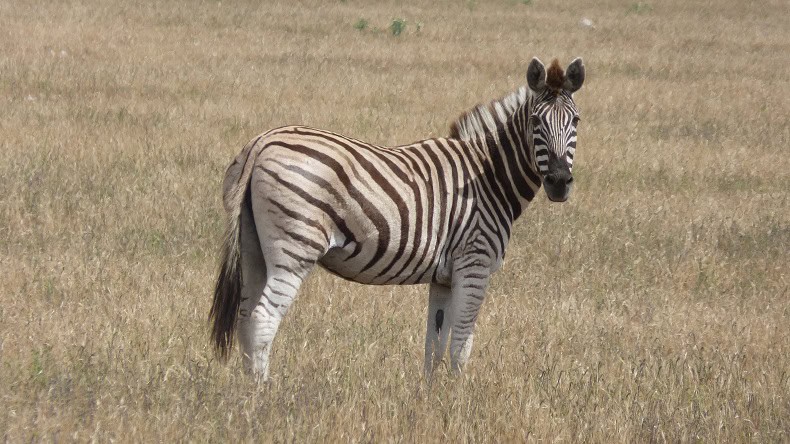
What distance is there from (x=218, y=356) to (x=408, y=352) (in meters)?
1.48

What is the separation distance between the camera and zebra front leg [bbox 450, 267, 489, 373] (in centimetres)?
592

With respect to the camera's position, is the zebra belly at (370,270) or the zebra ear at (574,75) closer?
the zebra belly at (370,270)

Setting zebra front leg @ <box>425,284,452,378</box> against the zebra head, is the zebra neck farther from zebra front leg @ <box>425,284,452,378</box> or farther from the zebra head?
zebra front leg @ <box>425,284,452,378</box>

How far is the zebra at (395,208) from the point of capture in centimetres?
539

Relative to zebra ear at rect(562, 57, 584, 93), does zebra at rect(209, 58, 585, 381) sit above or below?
below

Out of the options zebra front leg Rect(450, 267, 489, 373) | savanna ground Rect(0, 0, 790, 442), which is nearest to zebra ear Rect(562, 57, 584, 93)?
zebra front leg Rect(450, 267, 489, 373)

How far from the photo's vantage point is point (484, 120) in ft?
21.5

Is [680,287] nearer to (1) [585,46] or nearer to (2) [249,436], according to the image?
(2) [249,436]

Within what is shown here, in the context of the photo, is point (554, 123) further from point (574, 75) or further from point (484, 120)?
point (484, 120)

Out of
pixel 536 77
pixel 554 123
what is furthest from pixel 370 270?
pixel 536 77

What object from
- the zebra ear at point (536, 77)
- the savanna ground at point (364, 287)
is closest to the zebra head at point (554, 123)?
the zebra ear at point (536, 77)

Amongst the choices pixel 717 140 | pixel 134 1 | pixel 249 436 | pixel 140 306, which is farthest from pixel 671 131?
pixel 134 1

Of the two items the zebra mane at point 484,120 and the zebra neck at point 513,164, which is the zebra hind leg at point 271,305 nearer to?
the zebra neck at point 513,164

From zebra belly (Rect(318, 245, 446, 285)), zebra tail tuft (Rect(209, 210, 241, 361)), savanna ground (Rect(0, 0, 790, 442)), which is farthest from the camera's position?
zebra belly (Rect(318, 245, 446, 285))
